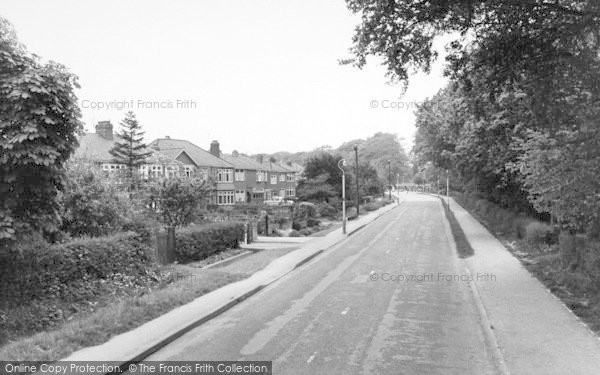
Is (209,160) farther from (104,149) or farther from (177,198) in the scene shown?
(177,198)

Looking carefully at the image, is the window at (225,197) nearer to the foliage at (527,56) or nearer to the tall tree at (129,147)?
the tall tree at (129,147)

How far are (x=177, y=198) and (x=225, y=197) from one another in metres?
42.2

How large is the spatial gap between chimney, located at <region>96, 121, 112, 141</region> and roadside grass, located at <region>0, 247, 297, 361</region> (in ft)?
136

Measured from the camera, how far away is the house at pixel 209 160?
192 ft

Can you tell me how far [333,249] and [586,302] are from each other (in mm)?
14431

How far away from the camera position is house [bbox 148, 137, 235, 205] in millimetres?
58656

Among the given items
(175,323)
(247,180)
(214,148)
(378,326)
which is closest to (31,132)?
(175,323)

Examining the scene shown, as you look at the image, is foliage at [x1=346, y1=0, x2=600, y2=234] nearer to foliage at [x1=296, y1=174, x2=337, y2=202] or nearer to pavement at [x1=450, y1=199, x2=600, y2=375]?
pavement at [x1=450, y1=199, x2=600, y2=375]

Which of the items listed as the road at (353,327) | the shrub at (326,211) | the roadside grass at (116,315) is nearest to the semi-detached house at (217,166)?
the shrub at (326,211)

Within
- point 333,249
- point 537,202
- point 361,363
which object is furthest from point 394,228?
point 361,363

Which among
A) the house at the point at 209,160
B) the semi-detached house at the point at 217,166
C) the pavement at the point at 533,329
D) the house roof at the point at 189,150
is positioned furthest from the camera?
the house roof at the point at 189,150

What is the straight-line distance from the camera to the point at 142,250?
50.8 ft

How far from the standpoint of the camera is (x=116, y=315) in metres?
10.2

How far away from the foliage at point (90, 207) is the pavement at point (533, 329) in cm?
1226
